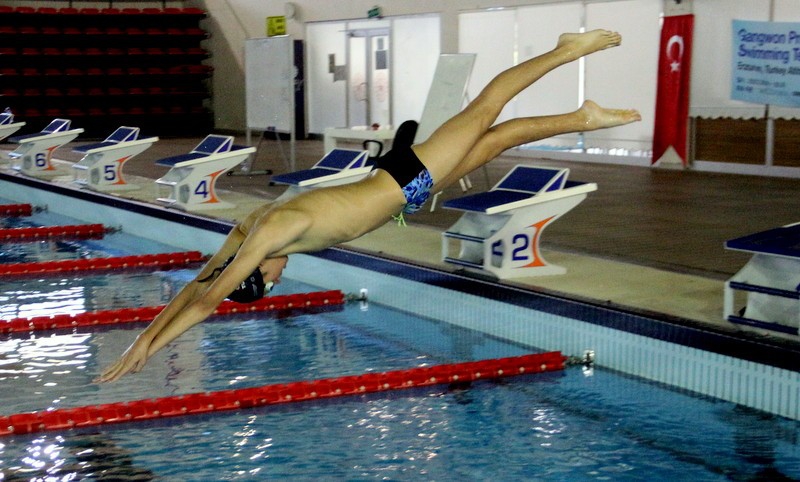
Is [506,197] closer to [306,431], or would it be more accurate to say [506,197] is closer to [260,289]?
[306,431]

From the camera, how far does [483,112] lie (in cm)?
427

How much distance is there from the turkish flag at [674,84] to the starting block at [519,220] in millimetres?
6813

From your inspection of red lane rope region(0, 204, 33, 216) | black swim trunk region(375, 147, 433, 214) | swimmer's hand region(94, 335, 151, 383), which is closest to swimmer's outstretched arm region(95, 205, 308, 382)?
swimmer's hand region(94, 335, 151, 383)

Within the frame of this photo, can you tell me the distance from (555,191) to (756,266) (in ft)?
5.42

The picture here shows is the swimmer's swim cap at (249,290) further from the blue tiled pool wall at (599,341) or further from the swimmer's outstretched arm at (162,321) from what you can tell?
the blue tiled pool wall at (599,341)

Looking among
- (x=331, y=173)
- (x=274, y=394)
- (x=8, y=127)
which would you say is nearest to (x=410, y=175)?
(x=274, y=394)

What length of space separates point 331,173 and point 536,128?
417 cm

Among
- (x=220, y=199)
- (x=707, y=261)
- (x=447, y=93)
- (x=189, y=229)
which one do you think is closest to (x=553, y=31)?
(x=447, y=93)

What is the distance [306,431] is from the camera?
437cm

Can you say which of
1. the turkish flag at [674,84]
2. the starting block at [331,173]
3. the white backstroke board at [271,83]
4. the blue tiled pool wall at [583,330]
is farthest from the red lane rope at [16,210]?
the turkish flag at [674,84]

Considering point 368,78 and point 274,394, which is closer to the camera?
point 274,394

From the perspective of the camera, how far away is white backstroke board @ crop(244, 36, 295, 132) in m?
12.1

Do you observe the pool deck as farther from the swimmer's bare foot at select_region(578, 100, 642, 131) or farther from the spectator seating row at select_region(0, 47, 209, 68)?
the spectator seating row at select_region(0, 47, 209, 68)

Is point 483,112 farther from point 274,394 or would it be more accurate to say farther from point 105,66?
point 105,66
